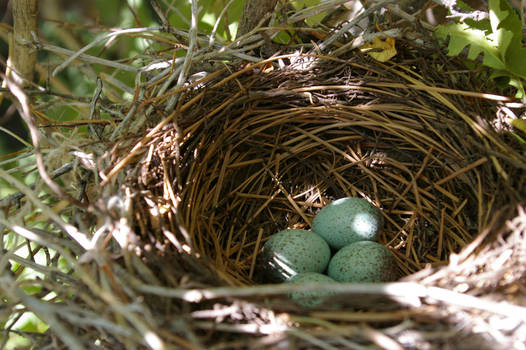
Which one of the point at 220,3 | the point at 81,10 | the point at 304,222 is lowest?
the point at 304,222

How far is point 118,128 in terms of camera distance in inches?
45.1

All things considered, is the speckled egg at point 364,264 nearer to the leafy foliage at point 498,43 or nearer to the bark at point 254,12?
the leafy foliage at point 498,43

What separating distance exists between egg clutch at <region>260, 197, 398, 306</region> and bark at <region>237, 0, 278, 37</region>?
57cm

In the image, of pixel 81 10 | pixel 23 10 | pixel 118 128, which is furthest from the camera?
pixel 81 10

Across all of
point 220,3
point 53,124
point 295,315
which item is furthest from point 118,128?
point 220,3

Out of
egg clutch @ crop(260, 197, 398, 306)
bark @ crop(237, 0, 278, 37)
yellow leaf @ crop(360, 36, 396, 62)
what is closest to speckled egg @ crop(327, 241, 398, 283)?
egg clutch @ crop(260, 197, 398, 306)

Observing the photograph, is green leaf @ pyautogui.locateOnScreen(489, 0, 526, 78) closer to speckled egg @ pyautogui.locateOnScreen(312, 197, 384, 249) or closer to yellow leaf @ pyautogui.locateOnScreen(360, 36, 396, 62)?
yellow leaf @ pyautogui.locateOnScreen(360, 36, 396, 62)

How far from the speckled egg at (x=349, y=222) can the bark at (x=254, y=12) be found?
22.3 inches

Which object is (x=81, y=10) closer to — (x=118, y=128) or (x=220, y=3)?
(x=220, y=3)

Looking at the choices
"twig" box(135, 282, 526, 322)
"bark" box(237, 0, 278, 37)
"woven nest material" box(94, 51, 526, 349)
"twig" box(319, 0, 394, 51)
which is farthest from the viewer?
"bark" box(237, 0, 278, 37)

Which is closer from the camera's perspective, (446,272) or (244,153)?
(446,272)

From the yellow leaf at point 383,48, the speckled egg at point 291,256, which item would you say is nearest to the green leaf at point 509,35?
the yellow leaf at point 383,48

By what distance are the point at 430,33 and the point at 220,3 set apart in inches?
30.2

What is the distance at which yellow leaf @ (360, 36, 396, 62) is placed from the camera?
4.15ft
